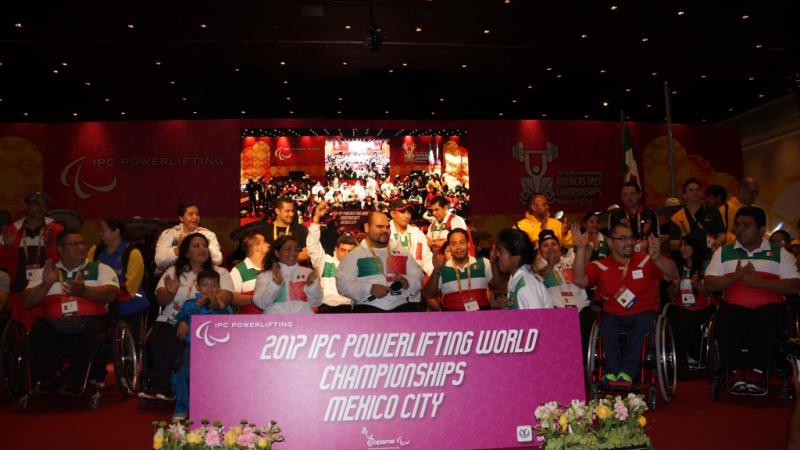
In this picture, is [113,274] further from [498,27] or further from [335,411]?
[498,27]

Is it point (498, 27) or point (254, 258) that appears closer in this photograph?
point (254, 258)

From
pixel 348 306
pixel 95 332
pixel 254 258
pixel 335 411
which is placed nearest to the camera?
pixel 335 411

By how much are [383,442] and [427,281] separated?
2.36 m

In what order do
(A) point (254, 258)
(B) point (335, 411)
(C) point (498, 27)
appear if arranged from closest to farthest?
1. (B) point (335, 411)
2. (A) point (254, 258)
3. (C) point (498, 27)

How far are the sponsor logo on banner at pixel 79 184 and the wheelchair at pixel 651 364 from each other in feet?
30.4

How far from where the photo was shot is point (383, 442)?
298cm

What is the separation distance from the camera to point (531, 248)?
3.40 m

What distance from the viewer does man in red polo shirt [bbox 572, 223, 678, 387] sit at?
435 centimetres

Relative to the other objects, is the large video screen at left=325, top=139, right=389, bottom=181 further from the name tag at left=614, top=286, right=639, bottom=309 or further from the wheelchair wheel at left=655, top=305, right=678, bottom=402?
the wheelchair wheel at left=655, top=305, right=678, bottom=402

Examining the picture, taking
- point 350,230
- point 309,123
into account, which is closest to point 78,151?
point 309,123

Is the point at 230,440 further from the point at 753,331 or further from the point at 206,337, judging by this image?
the point at 753,331

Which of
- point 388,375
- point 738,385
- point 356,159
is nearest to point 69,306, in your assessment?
point 388,375

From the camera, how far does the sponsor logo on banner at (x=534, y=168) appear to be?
1184 centimetres

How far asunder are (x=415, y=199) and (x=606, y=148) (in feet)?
12.4
